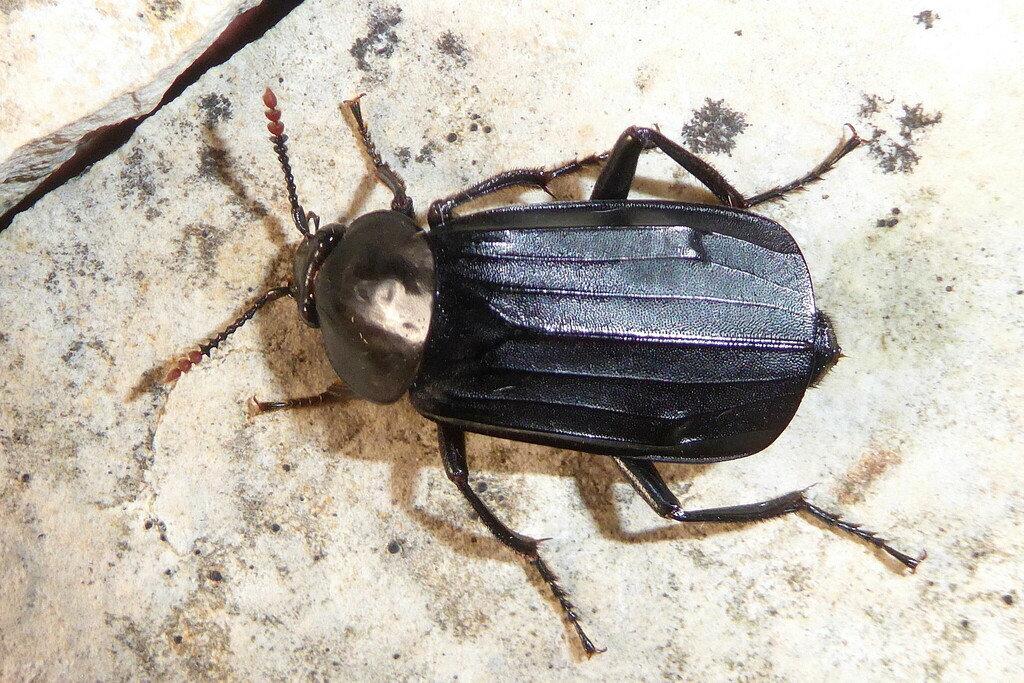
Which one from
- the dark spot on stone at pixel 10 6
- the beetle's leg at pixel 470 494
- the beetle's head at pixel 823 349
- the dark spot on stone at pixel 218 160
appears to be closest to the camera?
the beetle's head at pixel 823 349

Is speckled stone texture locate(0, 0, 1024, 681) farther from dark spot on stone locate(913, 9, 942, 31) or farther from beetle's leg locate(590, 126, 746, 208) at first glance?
beetle's leg locate(590, 126, 746, 208)

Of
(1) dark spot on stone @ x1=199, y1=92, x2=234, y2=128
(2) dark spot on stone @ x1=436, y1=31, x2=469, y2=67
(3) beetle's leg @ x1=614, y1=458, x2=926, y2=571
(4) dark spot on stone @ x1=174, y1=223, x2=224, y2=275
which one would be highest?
(2) dark spot on stone @ x1=436, y1=31, x2=469, y2=67

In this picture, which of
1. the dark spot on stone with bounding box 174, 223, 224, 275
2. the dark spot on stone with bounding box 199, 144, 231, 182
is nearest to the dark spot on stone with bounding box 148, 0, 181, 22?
the dark spot on stone with bounding box 199, 144, 231, 182

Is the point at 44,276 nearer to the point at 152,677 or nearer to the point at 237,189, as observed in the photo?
the point at 237,189

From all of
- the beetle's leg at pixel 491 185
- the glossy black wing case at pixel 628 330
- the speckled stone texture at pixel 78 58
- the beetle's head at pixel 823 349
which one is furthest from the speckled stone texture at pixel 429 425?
the glossy black wing case at pixel 628 330

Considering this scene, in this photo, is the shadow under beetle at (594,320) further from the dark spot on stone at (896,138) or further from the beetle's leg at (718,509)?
the dark spot on stone at (896,138)

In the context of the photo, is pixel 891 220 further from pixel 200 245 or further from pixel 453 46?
pixel 200 245
